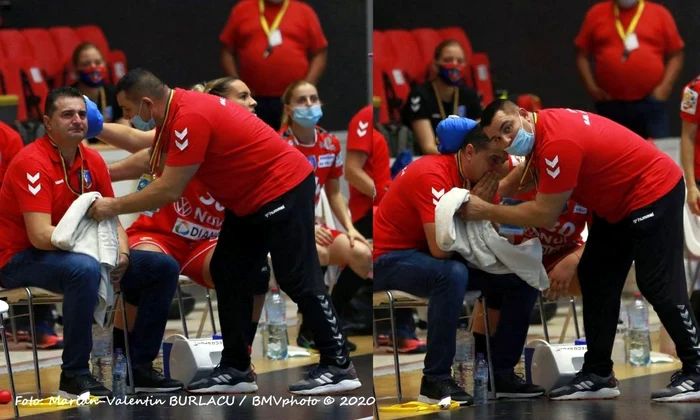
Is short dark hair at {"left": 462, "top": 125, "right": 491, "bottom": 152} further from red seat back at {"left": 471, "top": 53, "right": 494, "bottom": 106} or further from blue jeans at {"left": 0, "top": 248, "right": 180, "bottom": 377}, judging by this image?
blue jeans at {"left": 0, "top": 248, "right": 180, "bottom": 377}

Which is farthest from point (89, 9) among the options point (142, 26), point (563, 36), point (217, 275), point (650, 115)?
point (650, 115)

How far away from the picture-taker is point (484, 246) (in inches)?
209

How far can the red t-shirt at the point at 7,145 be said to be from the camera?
5504 mm

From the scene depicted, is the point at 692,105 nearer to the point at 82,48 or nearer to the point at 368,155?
the point at 368,155

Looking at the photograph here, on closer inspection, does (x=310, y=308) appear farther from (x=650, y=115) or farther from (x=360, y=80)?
(x=650, y=115)

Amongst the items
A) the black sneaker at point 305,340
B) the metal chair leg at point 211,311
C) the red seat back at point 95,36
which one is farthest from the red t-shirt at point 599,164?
the red seat back at point 95,36

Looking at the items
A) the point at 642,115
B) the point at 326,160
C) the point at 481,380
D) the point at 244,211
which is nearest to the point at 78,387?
the point at 244,211

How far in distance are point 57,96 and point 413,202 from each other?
4.61ft

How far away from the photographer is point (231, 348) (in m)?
5.64

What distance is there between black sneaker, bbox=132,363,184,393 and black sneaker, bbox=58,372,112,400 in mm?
145

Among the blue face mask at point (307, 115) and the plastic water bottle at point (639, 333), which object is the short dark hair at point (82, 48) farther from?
the plastic water bottle at point (639, 333)

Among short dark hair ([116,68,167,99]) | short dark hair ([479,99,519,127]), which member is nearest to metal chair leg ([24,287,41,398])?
short dark hair ([116,68,167,99])

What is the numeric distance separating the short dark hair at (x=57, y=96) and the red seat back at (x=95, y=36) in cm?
19

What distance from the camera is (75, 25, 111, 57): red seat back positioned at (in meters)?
5.61
